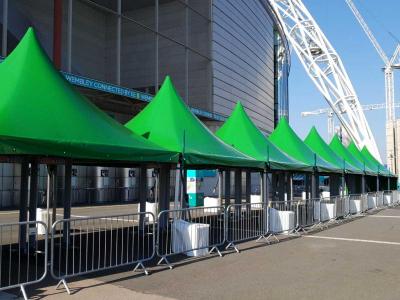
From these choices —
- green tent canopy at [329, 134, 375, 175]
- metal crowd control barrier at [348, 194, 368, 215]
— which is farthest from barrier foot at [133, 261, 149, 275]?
green tent canopy at [329, 134, 375, 175]

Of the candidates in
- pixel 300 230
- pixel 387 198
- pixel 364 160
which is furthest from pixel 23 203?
pixel 364 160

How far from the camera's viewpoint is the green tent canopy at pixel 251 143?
14.6 m

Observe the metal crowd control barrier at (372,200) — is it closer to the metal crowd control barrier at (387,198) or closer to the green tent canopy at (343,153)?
the green tent canopy at (343,153)

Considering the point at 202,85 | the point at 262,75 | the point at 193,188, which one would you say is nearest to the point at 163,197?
the point at 193,188

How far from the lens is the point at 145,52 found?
1577 inches

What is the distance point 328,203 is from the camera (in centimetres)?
1736

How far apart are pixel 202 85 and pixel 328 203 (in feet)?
78.5

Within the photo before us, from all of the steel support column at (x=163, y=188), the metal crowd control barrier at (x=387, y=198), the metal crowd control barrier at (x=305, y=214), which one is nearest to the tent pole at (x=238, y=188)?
the metal crowd control barrier at (x=305, y=214)

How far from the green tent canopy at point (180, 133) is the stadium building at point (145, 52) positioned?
1619cm

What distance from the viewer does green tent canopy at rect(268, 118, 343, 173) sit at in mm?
18109

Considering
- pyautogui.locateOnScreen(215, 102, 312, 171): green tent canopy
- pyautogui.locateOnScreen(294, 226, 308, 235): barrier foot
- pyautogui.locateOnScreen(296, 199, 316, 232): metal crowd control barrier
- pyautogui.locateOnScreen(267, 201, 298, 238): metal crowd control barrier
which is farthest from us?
pyautogui.locateOnScreen(215, 102, 312, 171): green tent canopy

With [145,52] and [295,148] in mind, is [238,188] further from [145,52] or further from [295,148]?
[145,52]

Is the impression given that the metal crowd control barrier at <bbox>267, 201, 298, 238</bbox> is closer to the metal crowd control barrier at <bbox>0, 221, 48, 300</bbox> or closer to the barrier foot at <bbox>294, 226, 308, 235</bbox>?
the barrier foot at <bbox>294, 226, 308, 235</bbox>

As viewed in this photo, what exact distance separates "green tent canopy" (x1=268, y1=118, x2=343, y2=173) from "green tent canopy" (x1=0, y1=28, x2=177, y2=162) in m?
10.2
